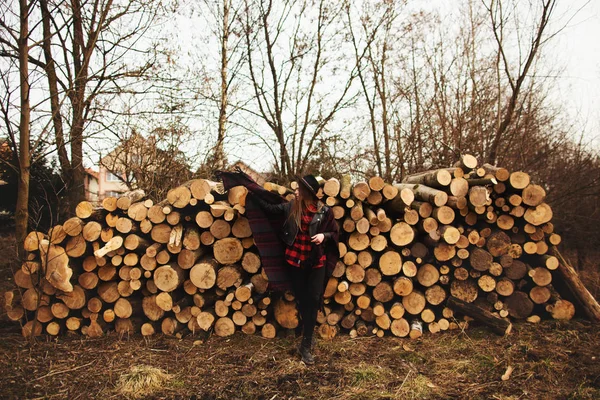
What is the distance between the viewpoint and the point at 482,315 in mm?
4547

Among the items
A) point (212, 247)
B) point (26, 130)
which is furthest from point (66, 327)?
point (26, 130)

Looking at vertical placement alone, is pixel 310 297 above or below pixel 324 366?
above

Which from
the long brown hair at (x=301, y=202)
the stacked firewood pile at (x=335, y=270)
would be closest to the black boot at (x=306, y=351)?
the stacked firewood pile at (x=335, y=270)

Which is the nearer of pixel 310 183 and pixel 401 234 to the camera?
pixel 310 183

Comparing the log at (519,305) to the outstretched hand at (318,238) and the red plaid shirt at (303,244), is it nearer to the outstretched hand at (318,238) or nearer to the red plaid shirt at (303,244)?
the red plaid shirt at (303,244)

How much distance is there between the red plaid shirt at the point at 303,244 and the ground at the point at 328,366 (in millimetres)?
987

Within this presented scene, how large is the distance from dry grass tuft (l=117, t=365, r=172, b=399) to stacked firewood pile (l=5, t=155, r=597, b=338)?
915 millimetres

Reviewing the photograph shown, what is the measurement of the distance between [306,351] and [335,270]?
0.99 metres

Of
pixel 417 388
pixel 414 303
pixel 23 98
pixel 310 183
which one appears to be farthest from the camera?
pixel 23 98

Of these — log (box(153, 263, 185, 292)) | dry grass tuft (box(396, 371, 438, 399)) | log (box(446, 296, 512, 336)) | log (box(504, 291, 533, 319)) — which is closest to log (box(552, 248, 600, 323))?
log (box(504, 291, 533, 319))

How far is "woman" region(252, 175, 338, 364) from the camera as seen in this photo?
154 inches

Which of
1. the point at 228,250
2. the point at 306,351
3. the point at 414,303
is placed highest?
the point at 228,250

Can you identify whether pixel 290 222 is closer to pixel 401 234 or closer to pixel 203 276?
pixel 203 276

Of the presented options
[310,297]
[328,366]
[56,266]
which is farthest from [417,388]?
[56,266]
